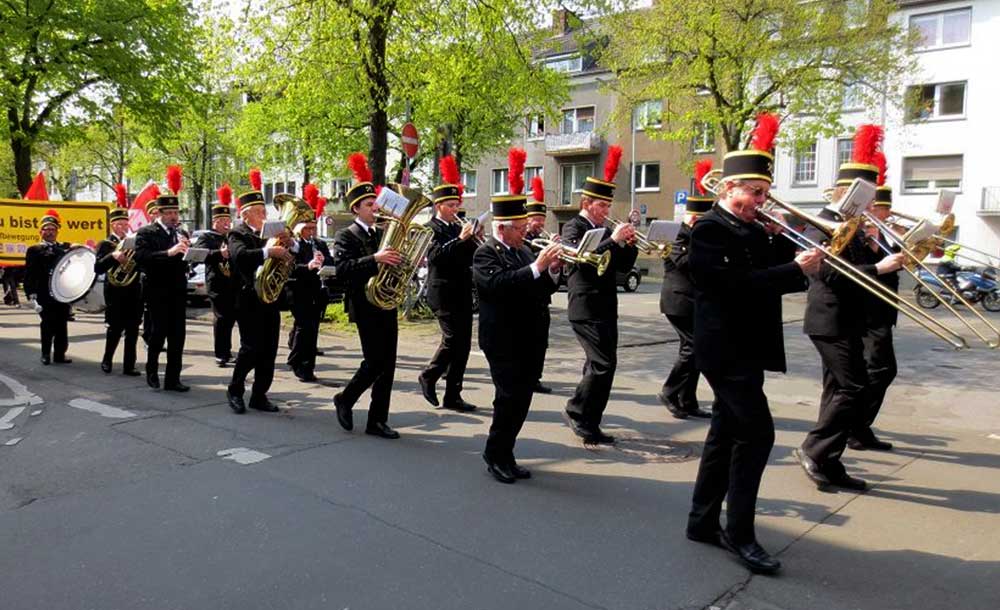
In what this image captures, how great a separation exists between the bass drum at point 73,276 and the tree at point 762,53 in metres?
16.3

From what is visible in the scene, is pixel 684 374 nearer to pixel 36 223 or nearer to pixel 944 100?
pixel 36 223

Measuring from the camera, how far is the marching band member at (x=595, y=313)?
6.09 m

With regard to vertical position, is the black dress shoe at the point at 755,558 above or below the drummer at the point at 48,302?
below

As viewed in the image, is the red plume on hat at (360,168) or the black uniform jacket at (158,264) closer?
the red plume on hat at (360,168)

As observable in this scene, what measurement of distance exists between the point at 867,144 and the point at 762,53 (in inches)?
723

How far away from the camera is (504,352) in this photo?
5.18 m

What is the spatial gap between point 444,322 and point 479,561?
383 cm

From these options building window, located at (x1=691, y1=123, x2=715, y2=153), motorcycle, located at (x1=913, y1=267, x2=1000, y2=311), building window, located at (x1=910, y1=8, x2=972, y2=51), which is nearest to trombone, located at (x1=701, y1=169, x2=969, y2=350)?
motorcycle, located at (x1=913, y1=267, x2=1000, y2=311)

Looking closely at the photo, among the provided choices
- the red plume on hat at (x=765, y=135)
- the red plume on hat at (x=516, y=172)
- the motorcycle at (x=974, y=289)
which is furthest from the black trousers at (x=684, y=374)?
the motorcycle at (x=974, y=289)

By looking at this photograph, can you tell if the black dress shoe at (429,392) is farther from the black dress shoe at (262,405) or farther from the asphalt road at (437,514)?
the black dress shoe at (262,405)

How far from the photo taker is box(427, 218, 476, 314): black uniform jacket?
7.56 meters

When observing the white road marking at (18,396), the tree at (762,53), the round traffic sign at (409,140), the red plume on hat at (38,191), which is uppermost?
the tree at (762,53)

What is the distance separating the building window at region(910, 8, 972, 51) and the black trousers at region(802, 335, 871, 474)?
32.5 meters

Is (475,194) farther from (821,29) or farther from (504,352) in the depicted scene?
(504,352)
